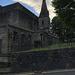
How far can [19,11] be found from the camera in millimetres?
22906

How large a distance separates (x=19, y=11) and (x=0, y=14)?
5.01 m

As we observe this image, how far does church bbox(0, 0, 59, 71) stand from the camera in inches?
639

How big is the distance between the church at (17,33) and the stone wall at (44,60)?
3311 millimetres

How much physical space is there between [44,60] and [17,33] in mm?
9158

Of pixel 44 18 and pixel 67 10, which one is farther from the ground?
pixel 44 18

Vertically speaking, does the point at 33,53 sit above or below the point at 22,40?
below

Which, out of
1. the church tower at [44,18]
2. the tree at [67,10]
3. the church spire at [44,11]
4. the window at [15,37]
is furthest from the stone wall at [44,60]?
the church spire at [44,11]

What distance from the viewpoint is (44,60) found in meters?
12.1

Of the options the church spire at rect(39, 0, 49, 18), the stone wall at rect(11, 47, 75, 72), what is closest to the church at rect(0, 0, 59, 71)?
the stone wall at rect(11, 47, 75, 72)

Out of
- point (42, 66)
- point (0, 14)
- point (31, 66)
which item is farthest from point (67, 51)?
point (0, 14)

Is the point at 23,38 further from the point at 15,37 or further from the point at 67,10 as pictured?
the point at 67,10

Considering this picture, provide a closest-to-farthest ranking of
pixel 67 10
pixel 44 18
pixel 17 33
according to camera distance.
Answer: pixel 67 10 → pixel 17 33 → pixel 44 18

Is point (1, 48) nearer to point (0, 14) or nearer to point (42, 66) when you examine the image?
point (42, 66)

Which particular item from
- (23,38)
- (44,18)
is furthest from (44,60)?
(44,18)
